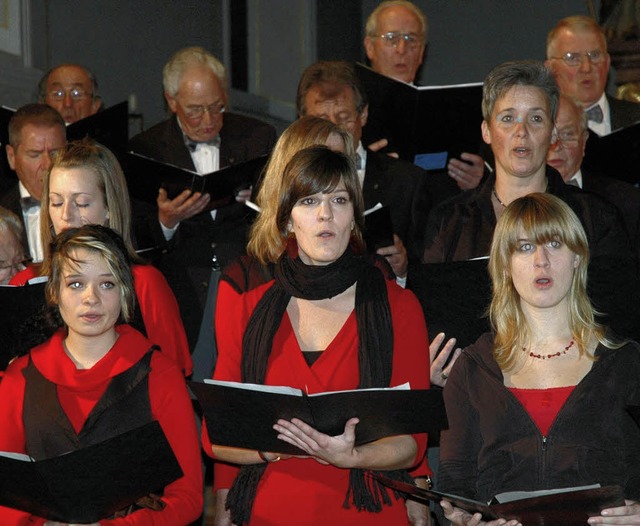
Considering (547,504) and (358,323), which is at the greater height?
(358,323)

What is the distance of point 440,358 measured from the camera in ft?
11.6

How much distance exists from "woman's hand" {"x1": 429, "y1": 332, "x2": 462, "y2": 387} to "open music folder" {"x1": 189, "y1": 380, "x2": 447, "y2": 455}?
582 mm

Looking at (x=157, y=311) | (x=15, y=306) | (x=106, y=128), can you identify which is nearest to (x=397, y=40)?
(x=106, y=128)

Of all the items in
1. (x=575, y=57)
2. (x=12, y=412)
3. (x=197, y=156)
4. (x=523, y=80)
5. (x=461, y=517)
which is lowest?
(x=461, y=517)

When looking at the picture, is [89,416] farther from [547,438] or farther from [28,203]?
[28,203]

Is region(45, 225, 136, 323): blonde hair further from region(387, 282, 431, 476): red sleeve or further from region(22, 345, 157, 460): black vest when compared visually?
region(387, 282, 431, 476): red sleeve

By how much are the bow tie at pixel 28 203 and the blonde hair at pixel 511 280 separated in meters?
2.17

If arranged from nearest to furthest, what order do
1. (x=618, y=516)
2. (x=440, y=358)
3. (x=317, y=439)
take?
1. (x=618, y=516)
2. (x=317, y=439)
3. (x=440, y=358)

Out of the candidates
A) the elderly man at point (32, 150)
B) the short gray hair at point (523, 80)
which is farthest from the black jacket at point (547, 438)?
the elderly man at point (32, 150)

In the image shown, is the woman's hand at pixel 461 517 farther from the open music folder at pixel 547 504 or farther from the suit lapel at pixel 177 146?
the suit lapel at pixel 177 146

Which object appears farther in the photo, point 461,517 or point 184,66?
point 184,66

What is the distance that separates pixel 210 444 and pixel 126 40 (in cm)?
445

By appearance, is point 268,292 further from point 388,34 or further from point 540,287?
point 388,34

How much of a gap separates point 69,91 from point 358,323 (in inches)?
111
